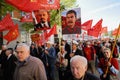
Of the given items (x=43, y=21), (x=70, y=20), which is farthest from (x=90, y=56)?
(x=70, y=20)

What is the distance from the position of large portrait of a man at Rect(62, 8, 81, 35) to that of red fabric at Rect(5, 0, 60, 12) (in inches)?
21.3

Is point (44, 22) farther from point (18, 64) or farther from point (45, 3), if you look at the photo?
point (18, 64)

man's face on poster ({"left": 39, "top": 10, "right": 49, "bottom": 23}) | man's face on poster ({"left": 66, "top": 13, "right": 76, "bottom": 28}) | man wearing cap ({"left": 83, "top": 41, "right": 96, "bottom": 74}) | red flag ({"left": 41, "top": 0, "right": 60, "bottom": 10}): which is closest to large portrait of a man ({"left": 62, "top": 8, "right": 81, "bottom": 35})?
man's face on poster ({"left": 66, "top": 13, "right": 76, "bottom": 28})

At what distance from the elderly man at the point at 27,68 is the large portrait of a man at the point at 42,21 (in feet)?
25.3

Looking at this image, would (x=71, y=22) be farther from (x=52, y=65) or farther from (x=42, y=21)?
(x=52, y=65)

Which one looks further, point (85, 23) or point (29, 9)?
point (85, 23)

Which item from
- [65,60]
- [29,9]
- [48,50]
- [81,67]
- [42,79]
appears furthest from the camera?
[48,50]

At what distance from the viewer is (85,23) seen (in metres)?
25.7

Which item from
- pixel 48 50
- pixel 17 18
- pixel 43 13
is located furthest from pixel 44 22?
pixel 17 18

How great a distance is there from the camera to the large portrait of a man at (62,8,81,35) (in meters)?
12.5

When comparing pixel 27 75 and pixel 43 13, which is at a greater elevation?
pixel 43 13

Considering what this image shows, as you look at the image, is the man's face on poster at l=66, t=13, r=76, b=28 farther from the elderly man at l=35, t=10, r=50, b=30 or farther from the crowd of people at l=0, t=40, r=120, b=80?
the elderly man at l=35, t=10, r=50, b=30

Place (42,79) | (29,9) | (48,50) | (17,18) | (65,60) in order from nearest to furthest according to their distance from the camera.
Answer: (42,79)
(65,60)
(29,9)
(48,50)
(17,18)

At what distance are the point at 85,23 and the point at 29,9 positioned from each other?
555 inches
